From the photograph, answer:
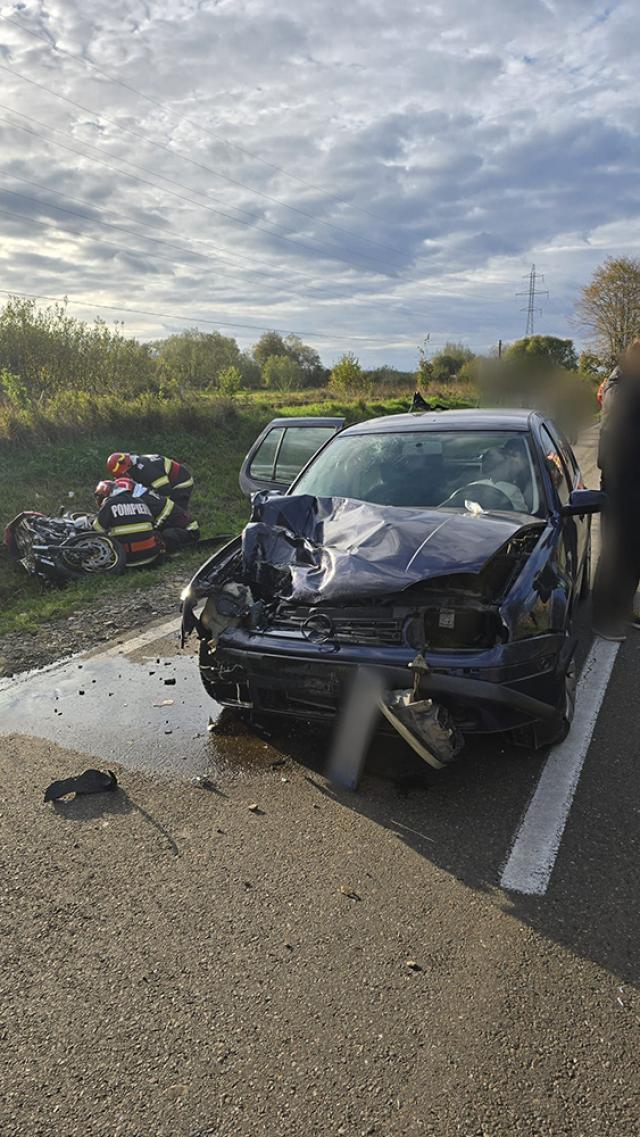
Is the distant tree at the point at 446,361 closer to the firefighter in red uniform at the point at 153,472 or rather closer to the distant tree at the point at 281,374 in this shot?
the distant tree at the point at 281,374

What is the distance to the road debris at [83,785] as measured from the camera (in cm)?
317

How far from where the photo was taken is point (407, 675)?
2.86m

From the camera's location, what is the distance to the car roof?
4.56 metres

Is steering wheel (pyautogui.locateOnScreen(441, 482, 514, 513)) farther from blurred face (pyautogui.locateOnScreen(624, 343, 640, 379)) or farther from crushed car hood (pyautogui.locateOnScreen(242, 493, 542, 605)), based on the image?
blurred face (pyautogui.locateOnScreen(624, 343, 640, 379))

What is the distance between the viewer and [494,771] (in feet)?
10.6

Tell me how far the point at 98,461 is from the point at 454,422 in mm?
8838

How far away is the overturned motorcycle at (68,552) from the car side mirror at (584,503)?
479cm

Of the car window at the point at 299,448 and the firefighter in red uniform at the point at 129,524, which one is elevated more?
the car window at the point at 299,448

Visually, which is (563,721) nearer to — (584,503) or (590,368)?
(584,503)

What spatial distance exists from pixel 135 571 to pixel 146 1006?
5.59 meters

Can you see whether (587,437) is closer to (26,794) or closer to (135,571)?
(135,571)

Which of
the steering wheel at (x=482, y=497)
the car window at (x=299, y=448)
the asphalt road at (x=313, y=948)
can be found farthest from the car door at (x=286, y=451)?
the asphalt road at (x=313, y=948)

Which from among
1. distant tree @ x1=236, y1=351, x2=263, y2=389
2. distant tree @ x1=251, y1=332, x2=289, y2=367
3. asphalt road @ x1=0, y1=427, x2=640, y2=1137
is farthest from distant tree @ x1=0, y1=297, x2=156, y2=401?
distant tree @ x1=251, y1=332, x2=289, y2=367

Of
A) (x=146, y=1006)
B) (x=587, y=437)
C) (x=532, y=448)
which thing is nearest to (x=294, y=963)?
(x=146, y=1006)
